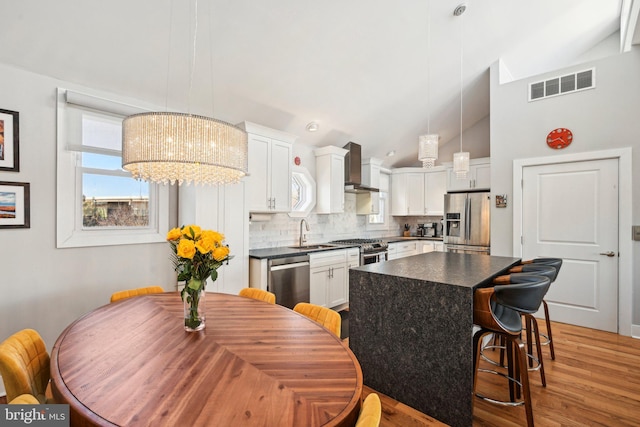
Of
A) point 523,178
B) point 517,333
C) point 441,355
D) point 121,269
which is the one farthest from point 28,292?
point 523,178

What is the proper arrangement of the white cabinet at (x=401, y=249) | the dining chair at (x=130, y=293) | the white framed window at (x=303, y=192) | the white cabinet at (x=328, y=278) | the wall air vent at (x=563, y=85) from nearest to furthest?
the dining chair at (x=130, y=293)
the wall air vent at (x=563, y=85)
the white cabinet at (x=328, y=278)
the white framed window at (x=303, y=192)
the white cabinet at (x=401, y=249)

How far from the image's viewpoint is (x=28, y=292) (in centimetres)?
226

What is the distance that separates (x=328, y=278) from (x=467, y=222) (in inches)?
99.3

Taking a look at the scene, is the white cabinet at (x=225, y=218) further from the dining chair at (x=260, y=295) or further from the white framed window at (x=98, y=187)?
the dining chair at (x=260, y=295)

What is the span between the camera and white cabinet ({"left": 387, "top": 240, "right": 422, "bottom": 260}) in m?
5.21

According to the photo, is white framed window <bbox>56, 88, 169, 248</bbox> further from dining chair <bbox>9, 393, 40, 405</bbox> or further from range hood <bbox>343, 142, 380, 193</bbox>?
range hood <bbox>343, 142, 380, 193</bbox>

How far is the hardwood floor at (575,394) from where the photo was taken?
1.90 meters

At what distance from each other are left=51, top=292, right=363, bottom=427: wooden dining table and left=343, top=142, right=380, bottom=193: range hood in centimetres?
343

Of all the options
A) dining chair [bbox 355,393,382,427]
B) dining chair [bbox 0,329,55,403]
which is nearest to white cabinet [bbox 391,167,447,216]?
dining chair [bbox 355,393,382,427]

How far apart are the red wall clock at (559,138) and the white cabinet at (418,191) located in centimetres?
222

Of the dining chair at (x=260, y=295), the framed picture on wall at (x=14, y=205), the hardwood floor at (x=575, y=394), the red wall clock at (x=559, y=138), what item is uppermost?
the red wall clock at (x=559, y=138)

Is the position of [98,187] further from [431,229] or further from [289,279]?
[431,229]

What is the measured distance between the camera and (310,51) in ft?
10.1

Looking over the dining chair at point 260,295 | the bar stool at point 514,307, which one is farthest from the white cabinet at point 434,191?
the dining chair at point 260,295
